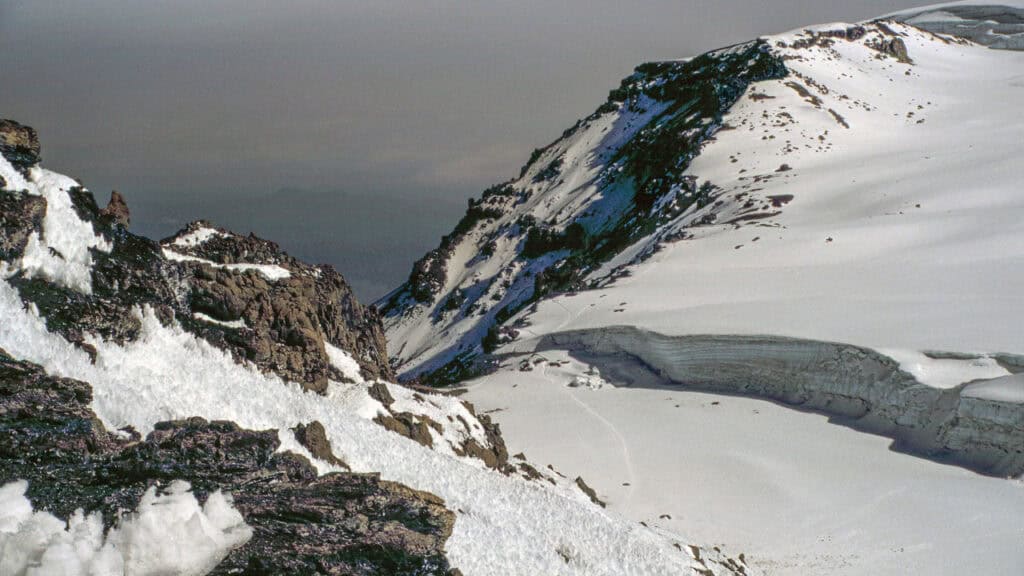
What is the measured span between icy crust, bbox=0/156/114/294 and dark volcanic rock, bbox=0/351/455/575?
293 cm

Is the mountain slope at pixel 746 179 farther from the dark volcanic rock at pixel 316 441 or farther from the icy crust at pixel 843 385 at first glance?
the dark volcanic rock at pixel 316 441

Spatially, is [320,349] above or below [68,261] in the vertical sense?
below

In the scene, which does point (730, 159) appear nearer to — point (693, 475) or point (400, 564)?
point (693, 475)

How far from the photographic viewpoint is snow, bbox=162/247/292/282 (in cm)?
1866

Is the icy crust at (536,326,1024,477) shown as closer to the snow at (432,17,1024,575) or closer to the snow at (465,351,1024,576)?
the snow at (432,17,1024,575)

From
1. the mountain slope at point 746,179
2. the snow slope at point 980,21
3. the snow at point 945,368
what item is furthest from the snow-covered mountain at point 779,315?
the snow slope at point 980,21

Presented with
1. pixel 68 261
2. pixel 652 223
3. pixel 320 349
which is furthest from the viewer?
pixel 652 223

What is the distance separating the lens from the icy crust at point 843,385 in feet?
75.8

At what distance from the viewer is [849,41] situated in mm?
77500

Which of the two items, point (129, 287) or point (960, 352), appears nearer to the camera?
point (129, 287)

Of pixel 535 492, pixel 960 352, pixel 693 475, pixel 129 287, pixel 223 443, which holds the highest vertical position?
pixel 129 287

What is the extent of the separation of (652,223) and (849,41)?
36.2m

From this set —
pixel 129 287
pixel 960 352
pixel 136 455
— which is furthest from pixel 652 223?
pixel 136 455

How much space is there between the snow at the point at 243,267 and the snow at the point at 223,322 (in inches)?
58.5
